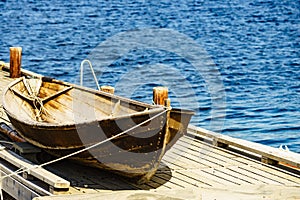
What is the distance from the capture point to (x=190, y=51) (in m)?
32.4

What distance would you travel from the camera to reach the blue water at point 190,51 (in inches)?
867

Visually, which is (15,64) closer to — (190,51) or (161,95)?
(161,95)

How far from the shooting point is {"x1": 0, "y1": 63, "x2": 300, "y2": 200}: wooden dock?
33.0ft

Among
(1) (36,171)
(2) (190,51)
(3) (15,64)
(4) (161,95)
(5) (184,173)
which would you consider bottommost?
(2) (190,51)

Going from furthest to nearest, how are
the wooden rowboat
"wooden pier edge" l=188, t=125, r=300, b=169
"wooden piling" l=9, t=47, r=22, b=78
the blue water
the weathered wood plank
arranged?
the blue water, "wooden piling" l=9, t=47, r=22, b=78, "wooden pier edge" l=188, t=125, r=300, b=169, the wooden rowboat, the weathered wood plank

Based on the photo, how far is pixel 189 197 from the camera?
816 centimetres

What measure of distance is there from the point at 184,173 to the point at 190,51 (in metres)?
21.9

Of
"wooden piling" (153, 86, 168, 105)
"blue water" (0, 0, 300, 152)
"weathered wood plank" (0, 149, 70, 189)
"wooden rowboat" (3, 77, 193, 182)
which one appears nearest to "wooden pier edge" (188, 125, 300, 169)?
"wooden piling" (153, 86, 168, 105)

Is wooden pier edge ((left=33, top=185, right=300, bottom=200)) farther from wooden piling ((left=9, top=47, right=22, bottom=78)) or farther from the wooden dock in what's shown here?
wooden piling ((left=9, top=47, right=22, bottom=78))

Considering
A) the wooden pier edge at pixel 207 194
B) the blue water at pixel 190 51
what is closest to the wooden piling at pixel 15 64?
the blue water at pixel 190 51

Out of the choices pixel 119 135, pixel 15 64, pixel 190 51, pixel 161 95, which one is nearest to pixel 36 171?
pixel 119 135

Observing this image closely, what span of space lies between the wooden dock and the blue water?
742cm

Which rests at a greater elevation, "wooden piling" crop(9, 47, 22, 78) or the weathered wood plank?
the weathered wood plank

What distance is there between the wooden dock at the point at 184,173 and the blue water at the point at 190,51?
7418 mm
